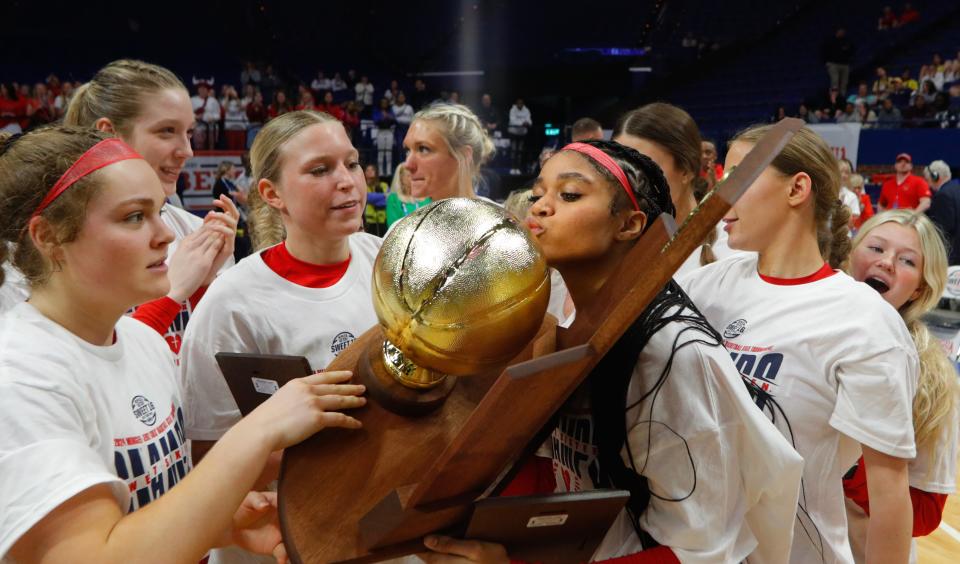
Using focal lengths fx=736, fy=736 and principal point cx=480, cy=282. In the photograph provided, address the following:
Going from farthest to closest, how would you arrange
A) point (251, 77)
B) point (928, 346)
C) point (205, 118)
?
point (251, 77) → point (205, 118) → point (928, 346)

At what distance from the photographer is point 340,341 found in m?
1.87

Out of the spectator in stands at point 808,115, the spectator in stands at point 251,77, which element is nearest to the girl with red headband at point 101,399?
the spectator in stands at point 808,115

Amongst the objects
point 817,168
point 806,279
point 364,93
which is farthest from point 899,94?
point 806,279

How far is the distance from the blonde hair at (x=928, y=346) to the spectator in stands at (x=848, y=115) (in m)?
12.0

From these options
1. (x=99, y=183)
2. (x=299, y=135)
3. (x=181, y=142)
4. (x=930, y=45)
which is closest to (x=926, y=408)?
(x=299, y=135)

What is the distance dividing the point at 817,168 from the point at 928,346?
2.48ft

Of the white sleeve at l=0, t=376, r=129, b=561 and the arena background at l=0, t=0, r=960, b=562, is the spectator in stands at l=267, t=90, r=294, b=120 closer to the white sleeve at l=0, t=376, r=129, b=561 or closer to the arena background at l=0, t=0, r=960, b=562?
the arena background at l=0, t=0, r=960, b=562

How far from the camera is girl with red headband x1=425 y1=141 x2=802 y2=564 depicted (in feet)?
3.93

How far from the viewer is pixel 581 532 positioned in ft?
3.65

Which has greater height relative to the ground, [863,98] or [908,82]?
[908,82]

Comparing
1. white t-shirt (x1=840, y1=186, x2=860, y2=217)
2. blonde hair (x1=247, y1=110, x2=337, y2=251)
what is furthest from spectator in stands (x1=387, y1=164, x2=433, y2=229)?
white t-shirt (x1=840, y1=186, x2=860, y2=217)

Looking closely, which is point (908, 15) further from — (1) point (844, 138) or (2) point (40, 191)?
(2) point (40, 191)

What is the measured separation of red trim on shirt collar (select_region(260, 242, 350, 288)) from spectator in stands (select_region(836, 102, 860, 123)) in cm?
1332

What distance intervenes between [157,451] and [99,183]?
0.53 m
